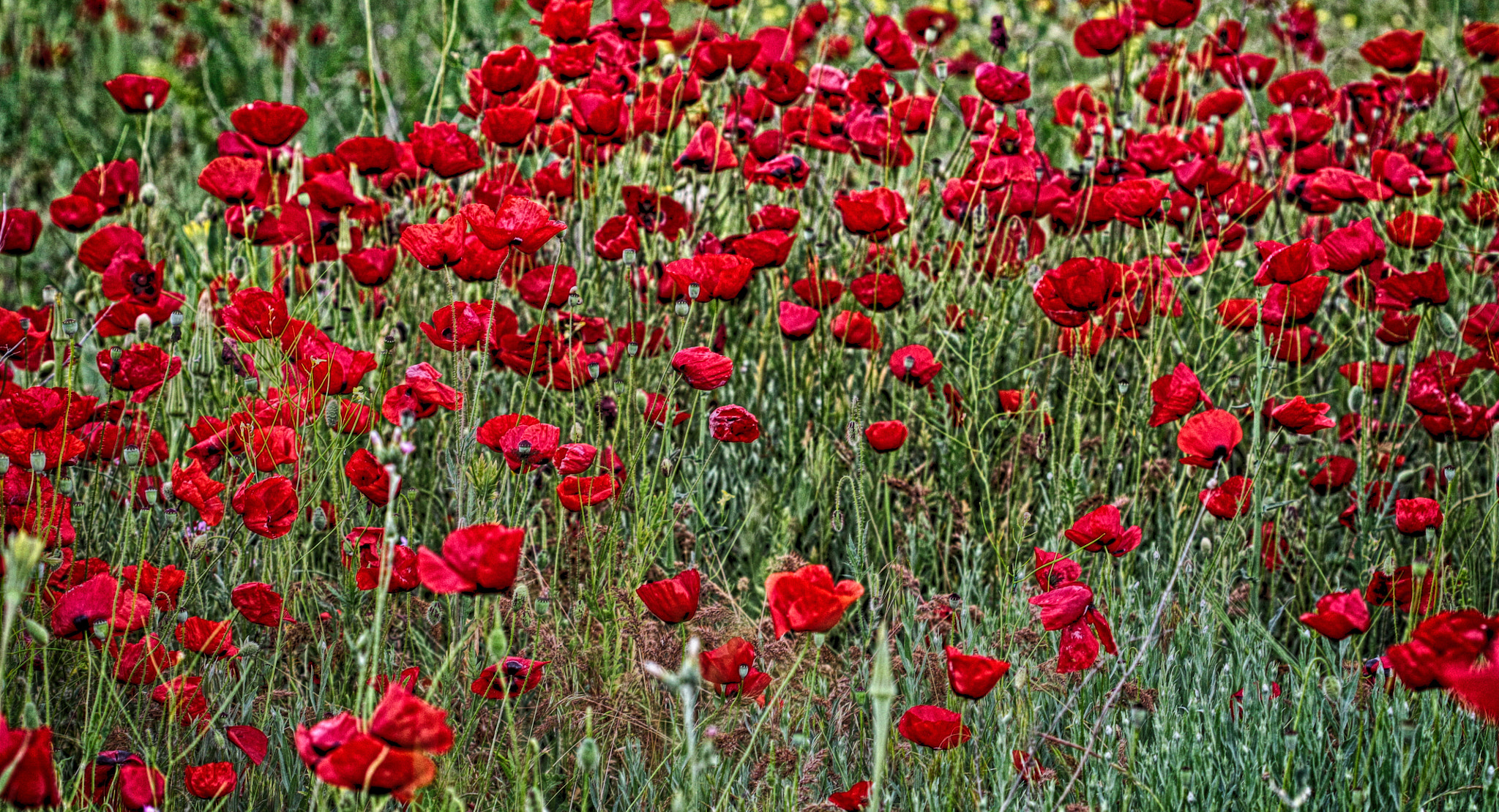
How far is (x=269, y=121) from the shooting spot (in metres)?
2.16

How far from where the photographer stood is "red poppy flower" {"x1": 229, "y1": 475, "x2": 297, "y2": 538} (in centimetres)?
148

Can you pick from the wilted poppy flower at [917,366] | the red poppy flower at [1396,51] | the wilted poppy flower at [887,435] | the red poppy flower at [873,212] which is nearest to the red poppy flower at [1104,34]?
the red poppy flower at [1396,51]

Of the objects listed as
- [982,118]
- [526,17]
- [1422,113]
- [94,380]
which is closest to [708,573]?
[982,118]

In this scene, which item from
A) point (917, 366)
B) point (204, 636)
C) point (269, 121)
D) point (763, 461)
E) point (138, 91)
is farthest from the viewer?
point (763, 461)

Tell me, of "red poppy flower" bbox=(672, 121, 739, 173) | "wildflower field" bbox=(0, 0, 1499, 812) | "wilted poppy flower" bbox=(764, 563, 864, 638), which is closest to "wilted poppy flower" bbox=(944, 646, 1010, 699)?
"wildflower field" bbox=(0, 0, 1499, 812)

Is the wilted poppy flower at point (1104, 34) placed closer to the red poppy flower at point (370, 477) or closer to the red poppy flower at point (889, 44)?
the red poppy flower at point (889, 44)

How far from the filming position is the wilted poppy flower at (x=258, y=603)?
1.52 metres

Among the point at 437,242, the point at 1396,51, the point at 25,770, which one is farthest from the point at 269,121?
the point at 1396,51

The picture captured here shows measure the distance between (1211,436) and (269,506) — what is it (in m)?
1.13

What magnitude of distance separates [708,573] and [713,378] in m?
0.59

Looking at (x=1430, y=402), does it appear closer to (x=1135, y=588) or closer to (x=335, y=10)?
(x=1135, y=588)

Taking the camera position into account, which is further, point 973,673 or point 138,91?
point 138,91

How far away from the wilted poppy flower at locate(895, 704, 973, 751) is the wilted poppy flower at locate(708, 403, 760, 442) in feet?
1.38

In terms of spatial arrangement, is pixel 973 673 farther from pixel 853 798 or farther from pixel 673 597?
pixel 673 597
